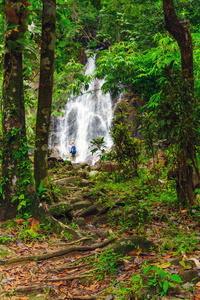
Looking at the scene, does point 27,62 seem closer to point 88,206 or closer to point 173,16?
point 173,16

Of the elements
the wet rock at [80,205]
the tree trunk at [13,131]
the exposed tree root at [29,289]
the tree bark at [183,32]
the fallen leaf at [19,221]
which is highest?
the tree bark at [183,32]

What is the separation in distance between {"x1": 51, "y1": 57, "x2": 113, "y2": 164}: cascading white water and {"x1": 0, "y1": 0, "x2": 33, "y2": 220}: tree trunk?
13525 millimetres

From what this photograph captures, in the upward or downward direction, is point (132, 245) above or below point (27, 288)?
above

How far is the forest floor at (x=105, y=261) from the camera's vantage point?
2375 millimetres


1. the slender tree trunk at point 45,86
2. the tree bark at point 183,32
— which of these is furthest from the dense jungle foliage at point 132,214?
the slender tree trunk at point 45,86

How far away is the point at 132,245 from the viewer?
3475 millimetres

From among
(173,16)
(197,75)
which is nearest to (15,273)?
(173,16)

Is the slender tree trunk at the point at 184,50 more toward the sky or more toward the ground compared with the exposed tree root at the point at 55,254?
more toward the sky

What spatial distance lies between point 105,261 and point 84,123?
16889 mm

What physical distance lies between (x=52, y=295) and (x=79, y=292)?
30cm

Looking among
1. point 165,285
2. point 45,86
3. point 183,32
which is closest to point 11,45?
point 45,86

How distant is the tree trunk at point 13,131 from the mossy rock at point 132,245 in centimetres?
179

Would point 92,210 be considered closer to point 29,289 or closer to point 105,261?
point 105,261

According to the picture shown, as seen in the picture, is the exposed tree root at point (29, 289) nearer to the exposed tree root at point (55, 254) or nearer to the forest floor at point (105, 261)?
the forest floor at point (105, 261)
